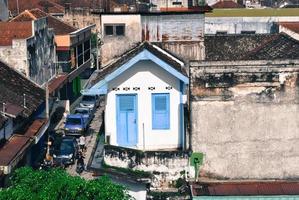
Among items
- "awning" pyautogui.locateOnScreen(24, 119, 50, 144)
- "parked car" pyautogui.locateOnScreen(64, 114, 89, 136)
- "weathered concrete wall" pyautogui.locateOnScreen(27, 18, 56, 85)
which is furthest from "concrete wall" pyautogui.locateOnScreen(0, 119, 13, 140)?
"parked car" pyautogui.locateOnScreen(64, 114, 89, 136)

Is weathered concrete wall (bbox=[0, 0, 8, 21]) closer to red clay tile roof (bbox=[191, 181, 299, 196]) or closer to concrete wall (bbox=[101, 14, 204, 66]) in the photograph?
concrete wall (bbox=[101, 14, 204, 66])

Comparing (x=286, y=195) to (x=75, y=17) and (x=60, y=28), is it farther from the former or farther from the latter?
(x=75, y=17)

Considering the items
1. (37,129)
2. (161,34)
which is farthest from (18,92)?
(161,34)

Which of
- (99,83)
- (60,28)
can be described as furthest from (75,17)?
(99,83)

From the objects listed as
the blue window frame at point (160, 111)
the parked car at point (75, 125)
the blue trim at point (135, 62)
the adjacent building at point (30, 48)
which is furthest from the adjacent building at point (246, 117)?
the parked car at point (75, 125)

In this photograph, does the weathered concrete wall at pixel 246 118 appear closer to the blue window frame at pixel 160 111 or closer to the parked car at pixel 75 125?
the blue window frame at pixel 160 111
